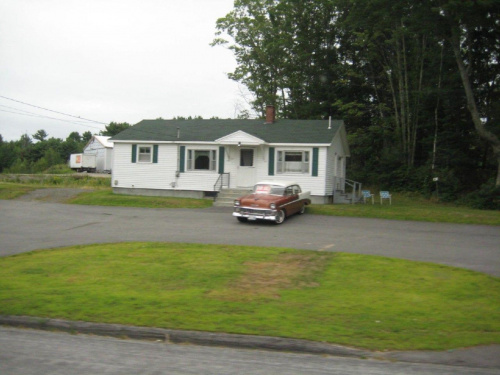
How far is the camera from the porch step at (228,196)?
898 inches

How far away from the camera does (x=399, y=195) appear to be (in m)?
31.6

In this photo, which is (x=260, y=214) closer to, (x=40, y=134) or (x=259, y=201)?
(x=259, y=201)

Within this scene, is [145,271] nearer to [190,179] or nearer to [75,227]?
[75,227]

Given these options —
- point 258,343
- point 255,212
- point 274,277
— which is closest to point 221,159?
point 255,212

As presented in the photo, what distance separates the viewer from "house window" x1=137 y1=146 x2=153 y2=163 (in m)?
26.7

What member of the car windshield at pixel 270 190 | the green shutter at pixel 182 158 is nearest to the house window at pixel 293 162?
the green shutter at pixel 182 158

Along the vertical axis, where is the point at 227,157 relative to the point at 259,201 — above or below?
above

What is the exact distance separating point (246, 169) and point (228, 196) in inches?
106

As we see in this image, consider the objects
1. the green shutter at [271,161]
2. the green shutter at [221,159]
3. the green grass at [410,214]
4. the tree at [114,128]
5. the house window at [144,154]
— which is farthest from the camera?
the tree at [114,128]

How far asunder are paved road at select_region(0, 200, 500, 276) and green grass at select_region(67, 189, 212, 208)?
184 centimetres

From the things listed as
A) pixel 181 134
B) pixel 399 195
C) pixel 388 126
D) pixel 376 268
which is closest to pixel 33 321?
pixel 376 268

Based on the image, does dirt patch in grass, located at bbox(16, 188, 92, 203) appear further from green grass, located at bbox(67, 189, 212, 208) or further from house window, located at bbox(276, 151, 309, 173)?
house window, located at bbox(276, 151, 309, 173)

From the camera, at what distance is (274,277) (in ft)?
28.6

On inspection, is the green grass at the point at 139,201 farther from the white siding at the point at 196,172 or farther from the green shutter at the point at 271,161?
the green shutter at the point at 271,161
